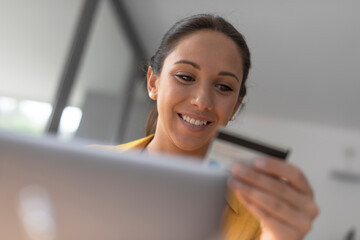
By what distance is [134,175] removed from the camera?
0.37m

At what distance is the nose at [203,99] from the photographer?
2.91ft

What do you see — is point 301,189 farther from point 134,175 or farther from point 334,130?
point 334,130

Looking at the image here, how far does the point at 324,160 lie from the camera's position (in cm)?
616

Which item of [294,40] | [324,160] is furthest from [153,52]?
[324,160]

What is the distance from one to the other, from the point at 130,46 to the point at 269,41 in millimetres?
1631

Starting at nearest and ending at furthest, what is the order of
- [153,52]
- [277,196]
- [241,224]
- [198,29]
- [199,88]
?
[277,196] → [241,224] → [199,88] → [198,29] → [153,52]

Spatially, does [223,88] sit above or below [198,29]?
below

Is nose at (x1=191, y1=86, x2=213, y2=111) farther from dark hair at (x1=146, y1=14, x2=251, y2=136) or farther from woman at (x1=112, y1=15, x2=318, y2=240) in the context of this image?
dark hair at (x1=146, y1=14, x2=251, y2=136)

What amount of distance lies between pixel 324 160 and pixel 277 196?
6.22 meters

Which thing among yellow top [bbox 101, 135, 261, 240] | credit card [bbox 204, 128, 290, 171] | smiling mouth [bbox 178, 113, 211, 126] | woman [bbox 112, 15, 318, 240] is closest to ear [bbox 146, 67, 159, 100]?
woman [bbox 112, 15, 318, 240]

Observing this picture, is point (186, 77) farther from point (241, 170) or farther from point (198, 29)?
point (241, 170)

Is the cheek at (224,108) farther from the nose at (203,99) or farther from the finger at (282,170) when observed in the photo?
the finger at (282,170)

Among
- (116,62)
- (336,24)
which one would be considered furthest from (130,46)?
(336,24)

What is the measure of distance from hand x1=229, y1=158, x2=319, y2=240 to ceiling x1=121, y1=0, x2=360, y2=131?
6.53 ft
